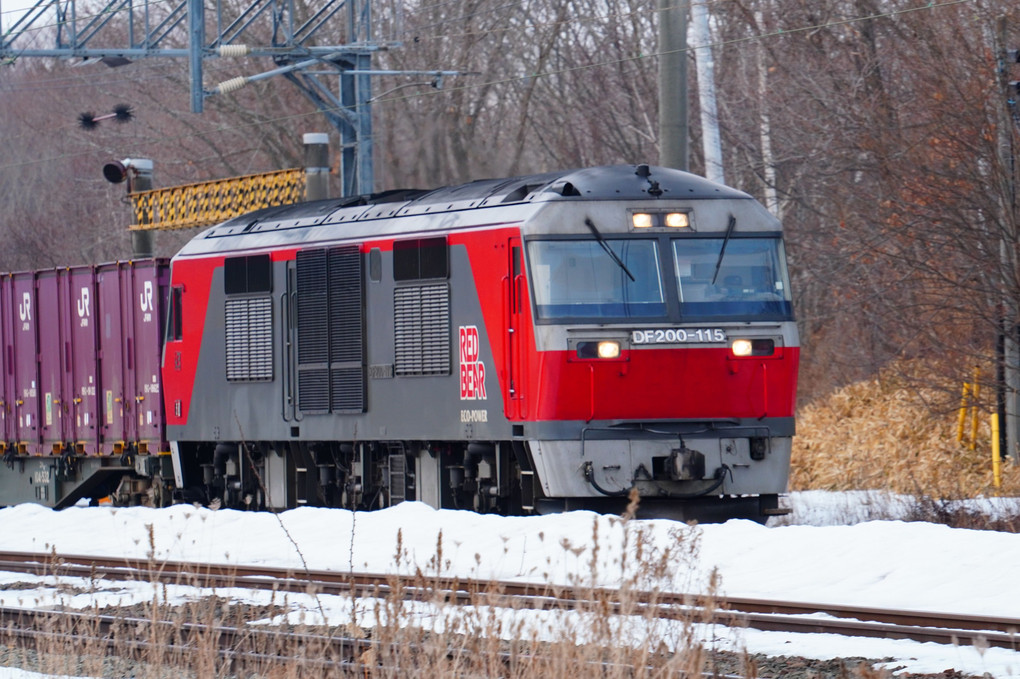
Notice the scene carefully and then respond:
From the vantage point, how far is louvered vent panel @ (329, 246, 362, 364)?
16719 millimetres

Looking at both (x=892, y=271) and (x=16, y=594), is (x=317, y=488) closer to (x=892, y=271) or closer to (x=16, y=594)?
(x=16, y=594)

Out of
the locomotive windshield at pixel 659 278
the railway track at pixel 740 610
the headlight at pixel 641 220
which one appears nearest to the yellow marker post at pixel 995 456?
the locomotive windshield at pixel 659 278

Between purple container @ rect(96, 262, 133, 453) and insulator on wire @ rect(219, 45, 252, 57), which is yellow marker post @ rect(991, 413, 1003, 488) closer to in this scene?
purple container @ rect(96, 262, 133, 453)

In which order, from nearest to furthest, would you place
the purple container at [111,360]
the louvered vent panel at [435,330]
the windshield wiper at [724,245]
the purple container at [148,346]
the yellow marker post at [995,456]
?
the windshield wiper at [724,245]
the louvered vent panel at [435,330]
the yellow marker post at [995,456]
the purple container at [148,346]
the purple container at [111,360]

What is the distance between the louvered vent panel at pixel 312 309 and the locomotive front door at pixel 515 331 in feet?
9.45

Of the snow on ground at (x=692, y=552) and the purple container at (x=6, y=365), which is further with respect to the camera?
the purple container at (x=6, y=365)

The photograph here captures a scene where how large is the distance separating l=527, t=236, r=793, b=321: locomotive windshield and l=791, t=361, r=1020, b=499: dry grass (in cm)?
531

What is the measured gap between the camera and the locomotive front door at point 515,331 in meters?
14.7

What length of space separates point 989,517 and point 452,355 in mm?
5116

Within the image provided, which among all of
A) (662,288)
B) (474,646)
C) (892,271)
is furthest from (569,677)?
(892,271)

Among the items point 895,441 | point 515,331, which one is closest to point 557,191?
point 515,331

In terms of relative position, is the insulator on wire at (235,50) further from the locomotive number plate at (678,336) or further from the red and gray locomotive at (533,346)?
the locomotive number plate at (678,336)

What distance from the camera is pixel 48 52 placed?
2512cm

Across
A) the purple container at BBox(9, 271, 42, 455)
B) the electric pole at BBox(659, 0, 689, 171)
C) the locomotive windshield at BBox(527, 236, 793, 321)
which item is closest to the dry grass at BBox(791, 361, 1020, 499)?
the electric pole at BBox(659, 0, 689, 171)
